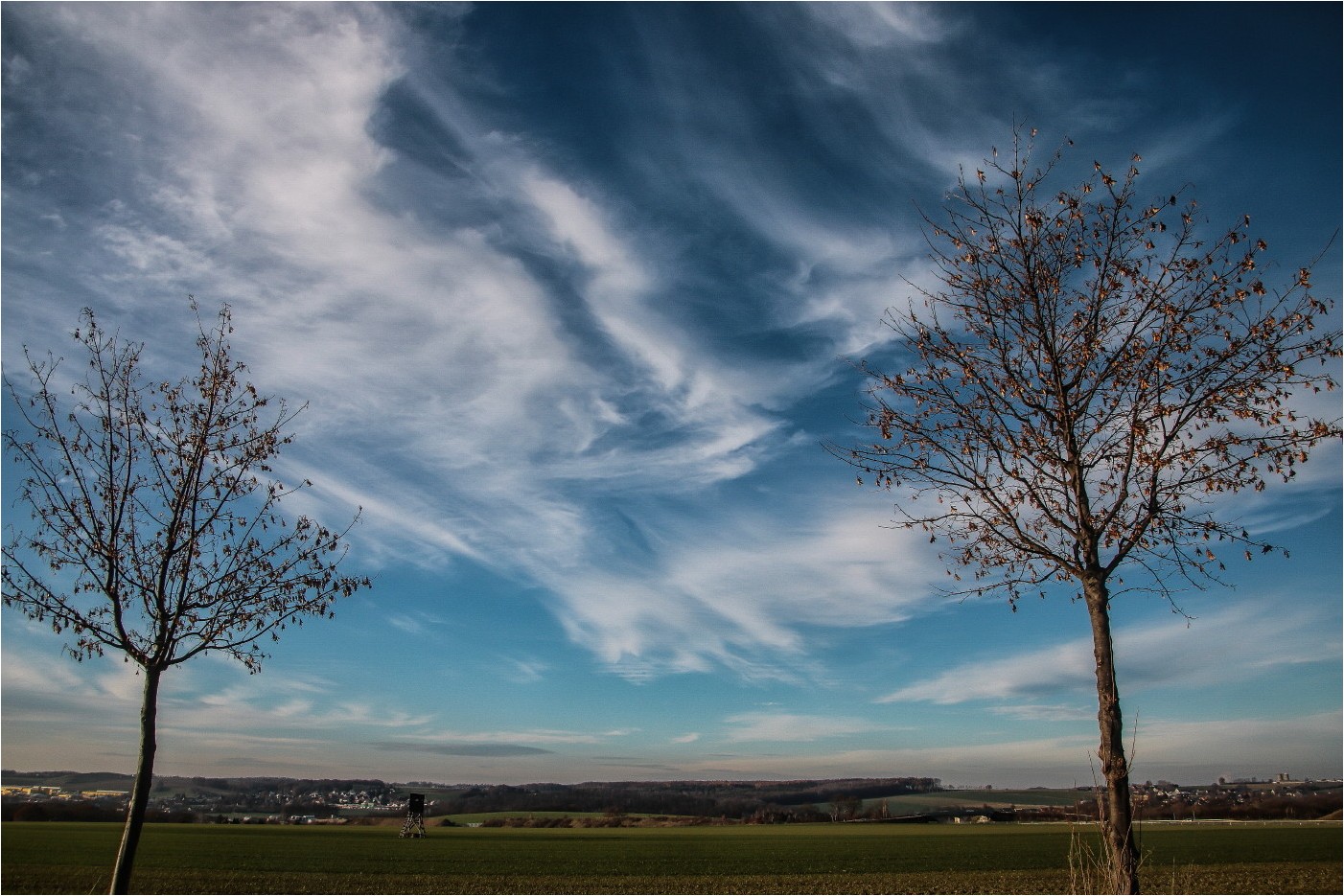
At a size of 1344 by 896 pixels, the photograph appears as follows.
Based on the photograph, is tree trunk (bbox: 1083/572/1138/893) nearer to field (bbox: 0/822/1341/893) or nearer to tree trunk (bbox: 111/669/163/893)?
tree trunk (bbox: 111/669/163/893)

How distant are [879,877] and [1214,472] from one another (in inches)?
1322

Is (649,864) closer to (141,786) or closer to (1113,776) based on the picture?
(141,786)

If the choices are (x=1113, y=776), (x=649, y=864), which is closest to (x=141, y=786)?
(x=1113, y=776)

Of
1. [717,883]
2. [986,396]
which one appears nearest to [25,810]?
[717,883]

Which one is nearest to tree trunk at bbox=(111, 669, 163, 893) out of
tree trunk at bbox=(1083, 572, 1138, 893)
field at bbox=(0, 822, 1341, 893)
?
tree trunk at bbox=(1083, 572, 1138, 893)

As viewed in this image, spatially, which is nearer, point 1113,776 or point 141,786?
point 1113,776

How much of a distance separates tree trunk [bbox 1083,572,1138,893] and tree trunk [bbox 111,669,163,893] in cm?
1173

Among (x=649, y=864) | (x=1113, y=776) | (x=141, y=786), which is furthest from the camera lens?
(x=649, y=864)

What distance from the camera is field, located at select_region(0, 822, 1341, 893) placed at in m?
31.5

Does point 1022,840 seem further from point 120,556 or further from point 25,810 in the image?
point 25,810

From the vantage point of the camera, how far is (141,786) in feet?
33.8

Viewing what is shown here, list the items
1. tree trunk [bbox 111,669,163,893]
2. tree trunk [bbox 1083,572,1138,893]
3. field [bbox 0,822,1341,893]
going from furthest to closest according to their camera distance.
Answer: field [bbox 0,822,1341,893]
tree trunk [bbox 111,669,163,893]
tree trunk [bbox 1083,572,1138,893]

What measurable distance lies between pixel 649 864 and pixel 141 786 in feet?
134

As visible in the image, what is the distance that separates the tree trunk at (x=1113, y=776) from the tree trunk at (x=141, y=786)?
11.7 meters
